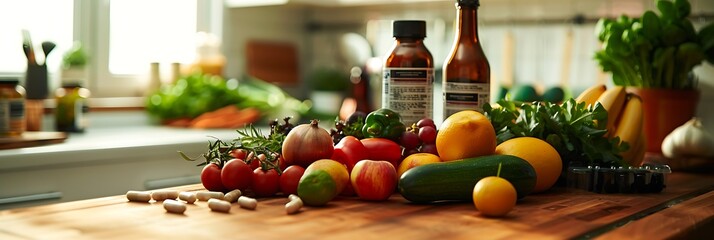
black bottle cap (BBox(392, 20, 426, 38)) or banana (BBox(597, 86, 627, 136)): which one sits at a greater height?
black bottle cap (BBox(392, 20, 426, 38))

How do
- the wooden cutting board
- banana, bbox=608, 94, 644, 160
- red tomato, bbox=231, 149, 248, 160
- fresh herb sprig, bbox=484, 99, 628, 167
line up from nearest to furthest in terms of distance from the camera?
red tomato, bbox=231, 149, 248, 160 → fresh herb sprig, bbox=484, 99, 628, 167 → banana, bbox=608, 94, 644, 160 → the wooden cutting board

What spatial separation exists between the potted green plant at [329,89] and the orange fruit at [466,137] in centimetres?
211

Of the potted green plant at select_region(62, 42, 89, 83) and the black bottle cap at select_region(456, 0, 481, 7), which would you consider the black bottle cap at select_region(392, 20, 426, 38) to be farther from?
the potted green plant at select_region(62, 42, 89, 83)

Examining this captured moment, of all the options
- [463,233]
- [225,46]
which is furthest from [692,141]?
[225,46]

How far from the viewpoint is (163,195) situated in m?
1.12

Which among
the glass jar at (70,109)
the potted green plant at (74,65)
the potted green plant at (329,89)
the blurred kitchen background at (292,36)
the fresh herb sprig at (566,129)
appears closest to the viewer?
the fresh herb sprig at (566,129)

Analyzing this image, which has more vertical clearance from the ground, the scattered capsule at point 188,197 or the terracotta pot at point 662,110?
the terracotta pot at point 662,110

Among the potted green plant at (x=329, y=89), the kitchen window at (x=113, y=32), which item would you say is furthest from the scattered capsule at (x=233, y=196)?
the potted green plant at (x=329, y=89)

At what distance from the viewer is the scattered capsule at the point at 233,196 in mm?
1103

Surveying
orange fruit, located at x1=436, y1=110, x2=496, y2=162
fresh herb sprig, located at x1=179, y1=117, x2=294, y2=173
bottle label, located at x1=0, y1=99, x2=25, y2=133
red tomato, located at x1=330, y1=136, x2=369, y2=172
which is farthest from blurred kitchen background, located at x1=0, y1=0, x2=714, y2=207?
orange fruit, located at x1=436, y1=110, x2=496, y2=162

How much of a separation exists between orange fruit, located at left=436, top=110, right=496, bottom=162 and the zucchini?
0.11 feet

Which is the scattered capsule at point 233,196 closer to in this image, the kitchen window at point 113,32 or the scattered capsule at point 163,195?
the scattered capsule at point 163,195

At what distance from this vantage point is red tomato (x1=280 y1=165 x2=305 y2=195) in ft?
3.79

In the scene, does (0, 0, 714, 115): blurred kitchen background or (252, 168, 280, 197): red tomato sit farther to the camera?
(0, 0, 714, 115): blurred kitchen background
